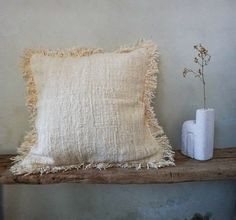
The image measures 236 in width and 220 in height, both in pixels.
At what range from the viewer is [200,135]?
860 mm

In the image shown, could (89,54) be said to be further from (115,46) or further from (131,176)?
(131,176)

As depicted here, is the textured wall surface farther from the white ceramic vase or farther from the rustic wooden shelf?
the rustic wooden shelf

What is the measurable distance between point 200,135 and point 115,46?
404mm

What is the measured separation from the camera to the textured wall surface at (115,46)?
944 millimetres

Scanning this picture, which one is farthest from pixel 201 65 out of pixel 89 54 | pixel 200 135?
pixel 89 54

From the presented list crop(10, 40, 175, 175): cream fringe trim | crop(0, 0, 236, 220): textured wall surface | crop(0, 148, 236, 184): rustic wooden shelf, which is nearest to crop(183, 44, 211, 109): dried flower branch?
crop(0, 0, 236, 220): textured wall surface

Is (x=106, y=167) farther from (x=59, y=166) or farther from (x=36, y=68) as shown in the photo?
(x=36, y=68)

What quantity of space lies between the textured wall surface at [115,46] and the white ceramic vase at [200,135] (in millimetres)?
97

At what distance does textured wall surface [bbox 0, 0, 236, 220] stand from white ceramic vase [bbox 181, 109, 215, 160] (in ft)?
0.32

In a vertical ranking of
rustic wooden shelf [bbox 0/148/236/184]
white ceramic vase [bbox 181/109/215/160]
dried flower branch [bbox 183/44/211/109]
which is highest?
dried flower branch [bbox 183/44/211/109]

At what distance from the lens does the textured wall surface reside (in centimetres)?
94

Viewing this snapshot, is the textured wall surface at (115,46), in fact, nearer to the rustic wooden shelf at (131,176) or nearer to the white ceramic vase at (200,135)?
the white ceramic vase at (200,135)

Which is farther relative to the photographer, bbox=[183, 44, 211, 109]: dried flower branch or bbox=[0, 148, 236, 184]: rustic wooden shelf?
bbox=[183, 44, 211, 109]: dried flower branch

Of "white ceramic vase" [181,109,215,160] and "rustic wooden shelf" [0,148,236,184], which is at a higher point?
"white ceramic vase" [181,109,215,160]
